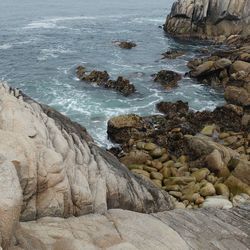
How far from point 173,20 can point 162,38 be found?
19.7ft

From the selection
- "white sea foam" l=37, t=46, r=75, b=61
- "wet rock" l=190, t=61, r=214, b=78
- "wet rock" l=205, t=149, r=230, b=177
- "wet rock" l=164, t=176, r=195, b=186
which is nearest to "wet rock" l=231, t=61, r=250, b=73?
"wet rock" l=190, t=61, r=214, b=78

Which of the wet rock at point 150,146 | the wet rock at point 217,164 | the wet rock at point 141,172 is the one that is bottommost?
the wet rock at point 141,172

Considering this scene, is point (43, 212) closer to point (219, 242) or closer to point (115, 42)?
point (219, 242)

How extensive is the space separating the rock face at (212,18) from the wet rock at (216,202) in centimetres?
4445

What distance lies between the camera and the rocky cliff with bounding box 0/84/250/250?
9.89 m

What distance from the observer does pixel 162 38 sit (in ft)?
212

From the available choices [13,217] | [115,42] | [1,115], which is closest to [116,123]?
[1,115]

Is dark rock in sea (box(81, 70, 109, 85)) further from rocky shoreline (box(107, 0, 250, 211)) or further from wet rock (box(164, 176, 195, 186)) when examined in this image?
wet rock (box(164, 176, 195, 186))

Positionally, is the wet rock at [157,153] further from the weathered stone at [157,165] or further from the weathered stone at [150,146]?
the weathered stone at [157,165]

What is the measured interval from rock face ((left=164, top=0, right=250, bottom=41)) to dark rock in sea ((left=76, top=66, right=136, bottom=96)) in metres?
25.9

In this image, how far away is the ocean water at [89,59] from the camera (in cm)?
3741

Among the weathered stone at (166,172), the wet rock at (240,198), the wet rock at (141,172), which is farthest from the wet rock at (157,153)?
the wet rock at (240,198)


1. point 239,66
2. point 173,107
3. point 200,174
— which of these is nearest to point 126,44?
point 239,66

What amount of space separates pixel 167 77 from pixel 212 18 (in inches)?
956
